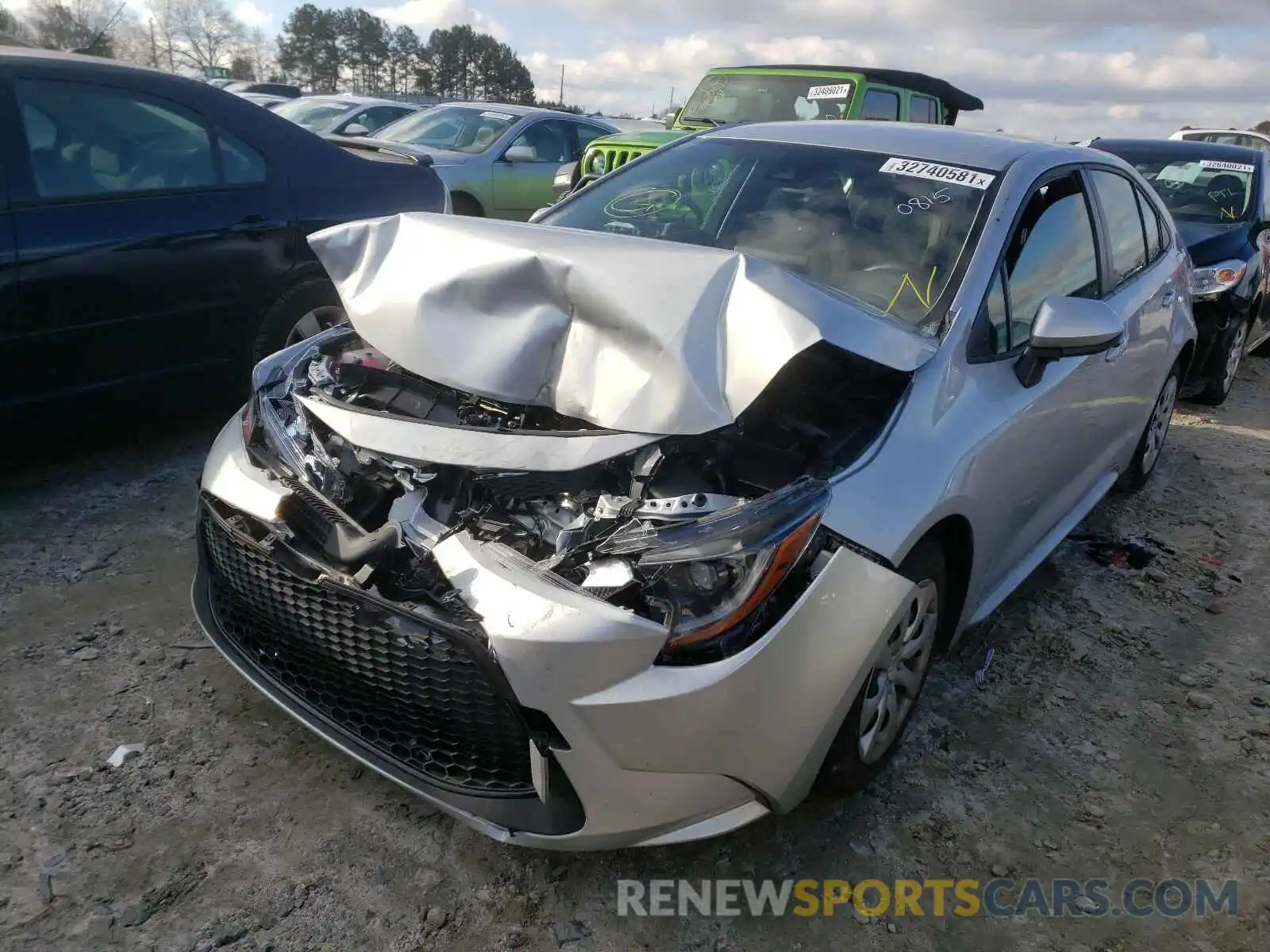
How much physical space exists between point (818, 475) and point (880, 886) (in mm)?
1020

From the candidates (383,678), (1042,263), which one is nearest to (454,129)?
(1042,263)

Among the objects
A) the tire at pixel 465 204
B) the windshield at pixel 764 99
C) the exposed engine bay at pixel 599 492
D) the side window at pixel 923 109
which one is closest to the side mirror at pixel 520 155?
the tire at pixel 465 204

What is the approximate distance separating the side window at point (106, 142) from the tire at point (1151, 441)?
455cm

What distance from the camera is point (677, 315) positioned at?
7.52 feet

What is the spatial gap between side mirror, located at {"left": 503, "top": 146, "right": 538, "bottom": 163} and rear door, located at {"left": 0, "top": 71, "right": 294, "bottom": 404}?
4941 mm

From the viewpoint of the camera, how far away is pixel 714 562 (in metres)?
1.93

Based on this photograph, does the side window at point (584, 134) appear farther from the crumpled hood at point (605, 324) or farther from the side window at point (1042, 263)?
the crumpled hood at point (605, 324)

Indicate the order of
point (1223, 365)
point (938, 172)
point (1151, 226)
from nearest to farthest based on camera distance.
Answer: point (938, 172) → point (1151, 226) → point (1223, 365)

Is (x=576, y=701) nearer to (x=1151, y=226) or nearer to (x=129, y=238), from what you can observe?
(x=129, y=238)

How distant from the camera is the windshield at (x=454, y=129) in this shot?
31.4 ft

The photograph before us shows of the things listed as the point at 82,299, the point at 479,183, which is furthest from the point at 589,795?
the point at 479,183

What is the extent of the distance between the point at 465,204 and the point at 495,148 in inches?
28.3

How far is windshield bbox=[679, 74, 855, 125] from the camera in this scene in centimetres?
802

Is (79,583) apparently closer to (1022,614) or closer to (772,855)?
(772,855)
